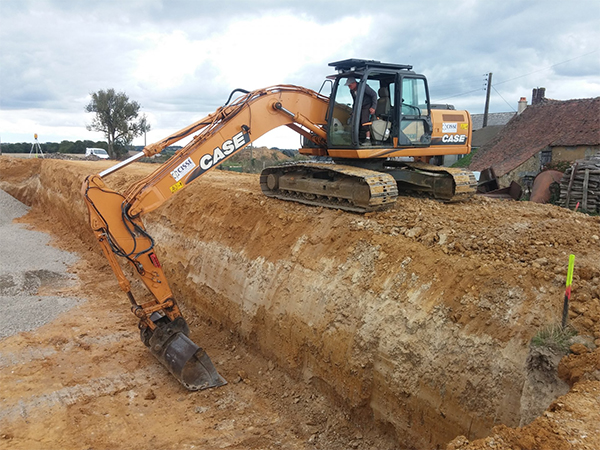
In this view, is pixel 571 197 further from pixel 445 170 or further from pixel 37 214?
pixel 37 214

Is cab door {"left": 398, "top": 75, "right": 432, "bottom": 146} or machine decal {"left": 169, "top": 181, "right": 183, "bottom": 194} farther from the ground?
cab door {"left": 398, "top": 75, "right": 432, "bottom": 146}

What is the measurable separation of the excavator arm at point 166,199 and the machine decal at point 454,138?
3269 mm

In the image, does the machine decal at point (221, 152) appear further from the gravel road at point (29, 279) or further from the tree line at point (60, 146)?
the tree line at point (60, 146)

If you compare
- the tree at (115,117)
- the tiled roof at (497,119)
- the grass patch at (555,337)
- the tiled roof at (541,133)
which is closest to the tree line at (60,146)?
the tree at (115,117)

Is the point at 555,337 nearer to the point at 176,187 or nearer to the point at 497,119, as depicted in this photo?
the point at 176,187

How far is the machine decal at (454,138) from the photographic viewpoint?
936cm

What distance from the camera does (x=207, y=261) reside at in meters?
9.67

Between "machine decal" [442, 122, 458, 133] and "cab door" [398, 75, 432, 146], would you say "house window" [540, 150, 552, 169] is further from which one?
"cab door" [398, 75, 432, 146]

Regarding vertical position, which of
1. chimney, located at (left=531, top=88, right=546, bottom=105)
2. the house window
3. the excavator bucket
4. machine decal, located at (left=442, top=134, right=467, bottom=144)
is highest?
chimney, located at (left=531, top=88, right=546, bottom=105)

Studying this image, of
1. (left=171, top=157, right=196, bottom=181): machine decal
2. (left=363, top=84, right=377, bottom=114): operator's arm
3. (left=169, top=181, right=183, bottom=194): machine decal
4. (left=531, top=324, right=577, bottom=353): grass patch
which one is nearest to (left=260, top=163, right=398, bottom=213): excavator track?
(left=363, top=84, right=377, bottom=114): operator's arm

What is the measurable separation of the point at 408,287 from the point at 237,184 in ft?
23.2

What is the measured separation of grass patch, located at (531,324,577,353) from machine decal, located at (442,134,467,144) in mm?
5543

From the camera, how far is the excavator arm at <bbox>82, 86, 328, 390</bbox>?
21.9ft

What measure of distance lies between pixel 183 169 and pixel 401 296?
3.86m
